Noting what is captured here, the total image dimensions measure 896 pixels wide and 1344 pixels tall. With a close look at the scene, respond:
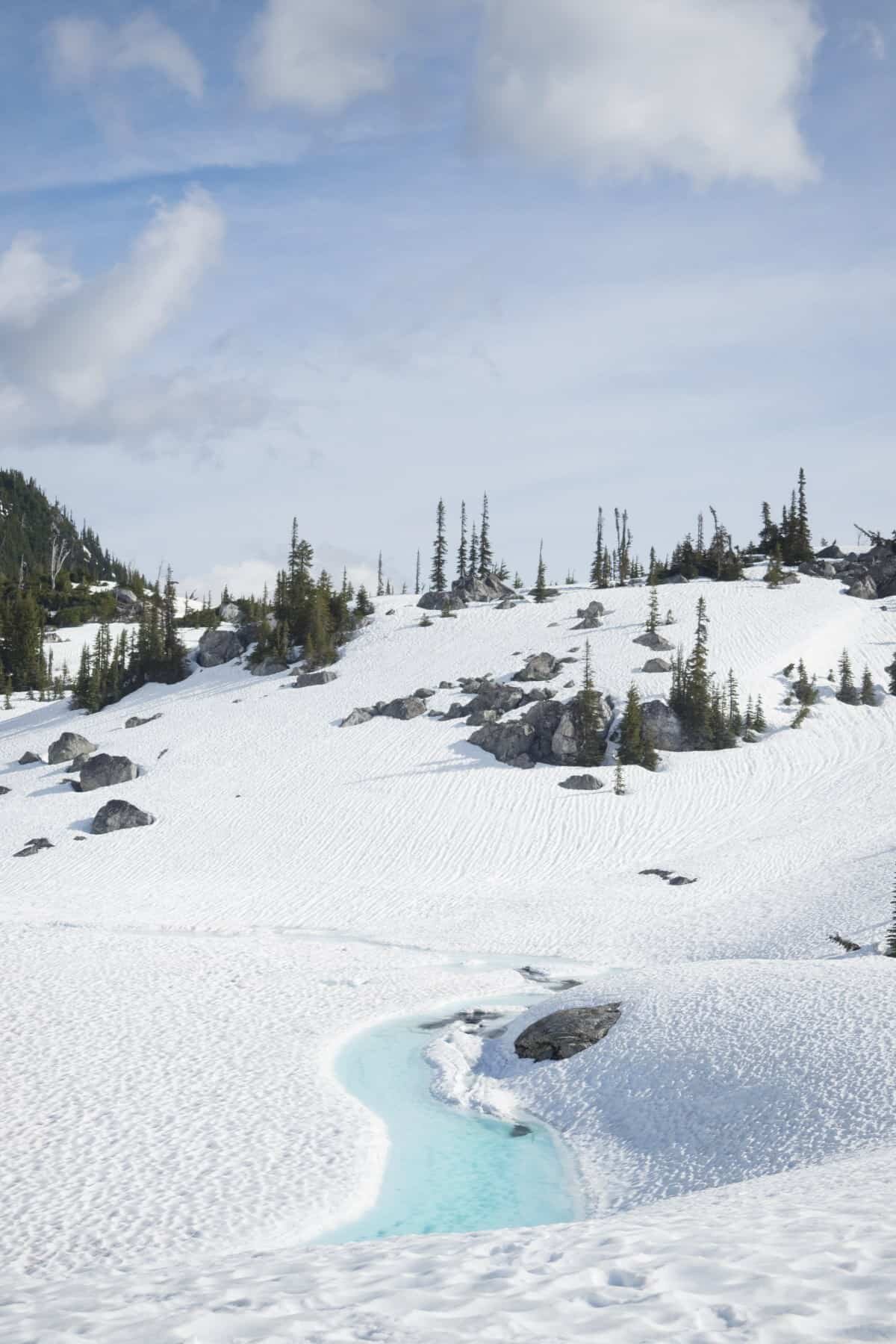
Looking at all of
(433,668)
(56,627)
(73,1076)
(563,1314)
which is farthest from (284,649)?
(563,1314)

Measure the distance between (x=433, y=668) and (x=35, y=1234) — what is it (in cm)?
5836

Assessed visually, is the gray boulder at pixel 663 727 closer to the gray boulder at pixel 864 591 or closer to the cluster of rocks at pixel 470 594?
the cluster of rocks at pixel 470 594

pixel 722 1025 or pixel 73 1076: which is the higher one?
pixel 722 1025

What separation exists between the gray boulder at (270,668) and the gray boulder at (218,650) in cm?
550

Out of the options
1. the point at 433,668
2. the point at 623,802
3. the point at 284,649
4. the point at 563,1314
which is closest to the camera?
the point at 563,1314

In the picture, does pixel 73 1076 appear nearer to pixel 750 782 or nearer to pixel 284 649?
pixel 750 782

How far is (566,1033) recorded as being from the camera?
63.9ft

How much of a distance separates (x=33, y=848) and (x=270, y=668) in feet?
108

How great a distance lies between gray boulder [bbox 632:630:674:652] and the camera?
67438 millimetres

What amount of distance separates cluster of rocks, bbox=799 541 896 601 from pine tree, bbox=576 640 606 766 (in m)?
40.2

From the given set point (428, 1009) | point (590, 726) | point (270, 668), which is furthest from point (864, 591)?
point (428, 1009)

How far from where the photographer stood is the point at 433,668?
2736 inches

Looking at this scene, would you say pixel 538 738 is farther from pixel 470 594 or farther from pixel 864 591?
pixel 864 591

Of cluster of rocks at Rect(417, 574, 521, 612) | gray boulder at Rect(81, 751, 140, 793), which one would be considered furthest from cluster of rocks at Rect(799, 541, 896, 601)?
gray boulder at Rect(81, 751, 140, 793)
